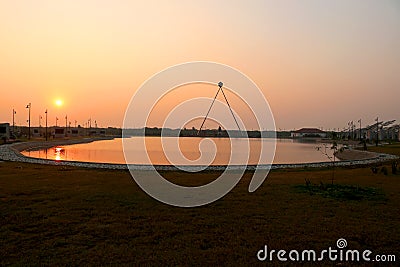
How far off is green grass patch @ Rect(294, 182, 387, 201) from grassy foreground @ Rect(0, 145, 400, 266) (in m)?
0.25

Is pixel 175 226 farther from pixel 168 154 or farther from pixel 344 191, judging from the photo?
pixel 168 154

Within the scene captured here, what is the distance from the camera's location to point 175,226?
262 inches

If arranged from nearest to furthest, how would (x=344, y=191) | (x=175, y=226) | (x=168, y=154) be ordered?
(x=175, y=226) → (x=344, y=191) → (x=168, y=154)

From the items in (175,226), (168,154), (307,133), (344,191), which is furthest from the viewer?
(307,133)

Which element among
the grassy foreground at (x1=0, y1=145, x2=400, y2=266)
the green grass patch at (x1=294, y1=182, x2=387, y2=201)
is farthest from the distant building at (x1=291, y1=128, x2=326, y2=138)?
the grassy foreground at (x1=0, y1=145, x2=400, y2=266)

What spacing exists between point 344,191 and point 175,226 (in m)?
5.71

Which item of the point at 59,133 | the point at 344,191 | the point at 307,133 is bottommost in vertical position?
the point at 344,191

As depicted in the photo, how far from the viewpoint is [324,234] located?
6.15 meters

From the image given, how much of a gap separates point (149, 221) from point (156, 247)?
154cm

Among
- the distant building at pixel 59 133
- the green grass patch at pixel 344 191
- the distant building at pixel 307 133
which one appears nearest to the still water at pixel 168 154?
the green grass patch at pixel 344 191

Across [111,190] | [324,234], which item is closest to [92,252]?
[324,234]

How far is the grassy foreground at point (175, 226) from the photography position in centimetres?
518

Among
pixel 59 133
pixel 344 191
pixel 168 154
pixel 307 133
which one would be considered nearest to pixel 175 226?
pixel 344 191

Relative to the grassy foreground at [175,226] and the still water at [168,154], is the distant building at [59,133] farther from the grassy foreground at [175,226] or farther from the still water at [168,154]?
the grassy foreground at [175,226]
